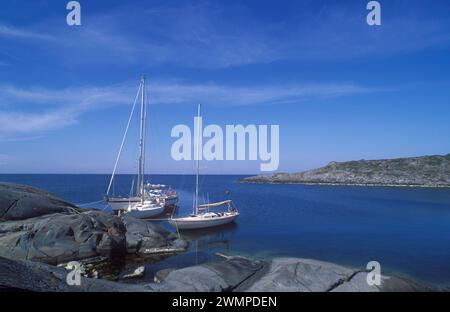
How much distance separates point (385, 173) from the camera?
166 meters

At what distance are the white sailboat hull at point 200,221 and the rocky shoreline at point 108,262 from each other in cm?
729

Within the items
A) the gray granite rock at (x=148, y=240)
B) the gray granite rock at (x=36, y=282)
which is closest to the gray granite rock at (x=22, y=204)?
the gray granite rock at (x=148, y=240)

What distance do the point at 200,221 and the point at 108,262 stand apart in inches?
690

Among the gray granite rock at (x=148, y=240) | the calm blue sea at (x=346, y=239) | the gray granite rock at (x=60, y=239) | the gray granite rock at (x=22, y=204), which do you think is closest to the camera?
the gray granite rock at (x=60, y=239)

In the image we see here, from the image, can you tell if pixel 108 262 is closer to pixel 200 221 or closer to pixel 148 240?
pixel 148 240

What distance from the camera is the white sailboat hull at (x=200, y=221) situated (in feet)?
137

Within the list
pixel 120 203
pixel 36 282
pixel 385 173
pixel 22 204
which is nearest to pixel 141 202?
pixel 120 203

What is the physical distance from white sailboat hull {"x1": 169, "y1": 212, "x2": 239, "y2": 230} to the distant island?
4966 inches

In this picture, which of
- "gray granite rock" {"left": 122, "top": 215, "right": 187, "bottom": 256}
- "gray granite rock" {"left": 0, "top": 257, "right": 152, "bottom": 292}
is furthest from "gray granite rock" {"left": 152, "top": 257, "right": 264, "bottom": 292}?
"gray granite rock" {"left": 122, "top": 215, "right": 187, "bottom": 256}

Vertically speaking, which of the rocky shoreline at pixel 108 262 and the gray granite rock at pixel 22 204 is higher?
the gray granite rock at pixel 22 204

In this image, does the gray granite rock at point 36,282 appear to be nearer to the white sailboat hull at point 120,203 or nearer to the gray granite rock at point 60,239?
the gray granite rock at point 60,239

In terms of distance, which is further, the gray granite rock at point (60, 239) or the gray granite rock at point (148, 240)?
the gray granite rock at point (148, 240)

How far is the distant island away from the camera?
150 meters
